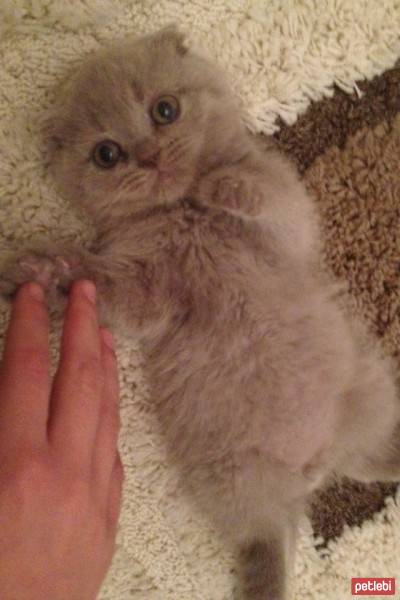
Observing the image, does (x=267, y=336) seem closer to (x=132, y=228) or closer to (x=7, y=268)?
(x=132, y=228)

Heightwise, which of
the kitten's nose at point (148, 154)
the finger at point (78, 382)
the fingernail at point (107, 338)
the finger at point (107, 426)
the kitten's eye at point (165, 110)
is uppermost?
the kitten's eye at point (165, 110)

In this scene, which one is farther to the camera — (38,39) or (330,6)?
(330,6)

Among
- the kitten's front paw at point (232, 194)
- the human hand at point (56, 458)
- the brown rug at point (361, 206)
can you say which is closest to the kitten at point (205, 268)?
the kitten's front paw at point (232, 194)

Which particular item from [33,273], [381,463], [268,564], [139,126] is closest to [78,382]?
[33,273]

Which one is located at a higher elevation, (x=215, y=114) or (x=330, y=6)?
(x=330, y=6)

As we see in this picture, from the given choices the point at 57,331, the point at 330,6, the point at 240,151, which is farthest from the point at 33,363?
the point at 330,6

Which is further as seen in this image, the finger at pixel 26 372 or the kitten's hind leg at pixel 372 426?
the kitten's hind leg at pixel 372 426

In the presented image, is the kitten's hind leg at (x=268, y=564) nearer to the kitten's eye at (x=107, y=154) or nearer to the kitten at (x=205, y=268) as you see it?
the kitten at (x=205, y=268)
